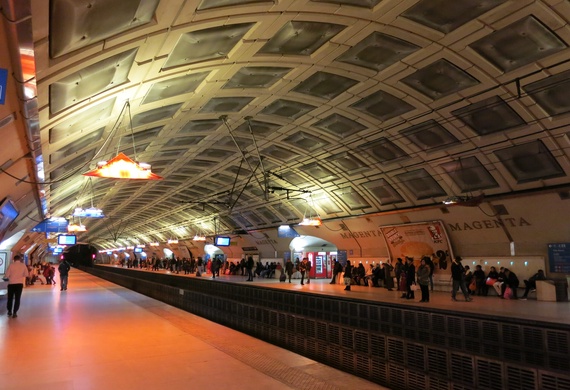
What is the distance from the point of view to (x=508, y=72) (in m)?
11.0

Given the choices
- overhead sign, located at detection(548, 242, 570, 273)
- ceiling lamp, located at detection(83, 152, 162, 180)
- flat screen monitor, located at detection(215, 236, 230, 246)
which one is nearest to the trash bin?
overhead sign, located at detection(548, 242, 570, 273)

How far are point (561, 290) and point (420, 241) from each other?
22.1ft

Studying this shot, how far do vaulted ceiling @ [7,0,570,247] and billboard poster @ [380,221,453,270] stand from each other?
51.2 inches

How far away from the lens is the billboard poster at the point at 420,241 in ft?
63.7

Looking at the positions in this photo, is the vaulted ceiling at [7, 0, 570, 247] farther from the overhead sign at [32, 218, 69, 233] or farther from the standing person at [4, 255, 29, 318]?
the standing person at [4, 255, 29, 318]

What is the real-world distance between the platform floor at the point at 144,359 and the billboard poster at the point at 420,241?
41.0 feet

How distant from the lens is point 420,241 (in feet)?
67.2

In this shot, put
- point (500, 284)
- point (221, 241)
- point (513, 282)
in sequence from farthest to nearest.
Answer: point (221, 241) → point (500, 284) → point (513, 282)

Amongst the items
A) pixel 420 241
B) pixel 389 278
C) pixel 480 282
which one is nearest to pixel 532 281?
pixel 480 282

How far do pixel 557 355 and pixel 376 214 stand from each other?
15249mm

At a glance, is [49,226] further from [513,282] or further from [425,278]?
[513,282]

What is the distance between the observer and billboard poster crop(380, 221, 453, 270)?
19.4 m

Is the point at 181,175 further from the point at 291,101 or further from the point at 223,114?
the point at 291,101

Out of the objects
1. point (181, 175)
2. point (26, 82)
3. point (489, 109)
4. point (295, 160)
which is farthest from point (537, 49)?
point (181, 175)
